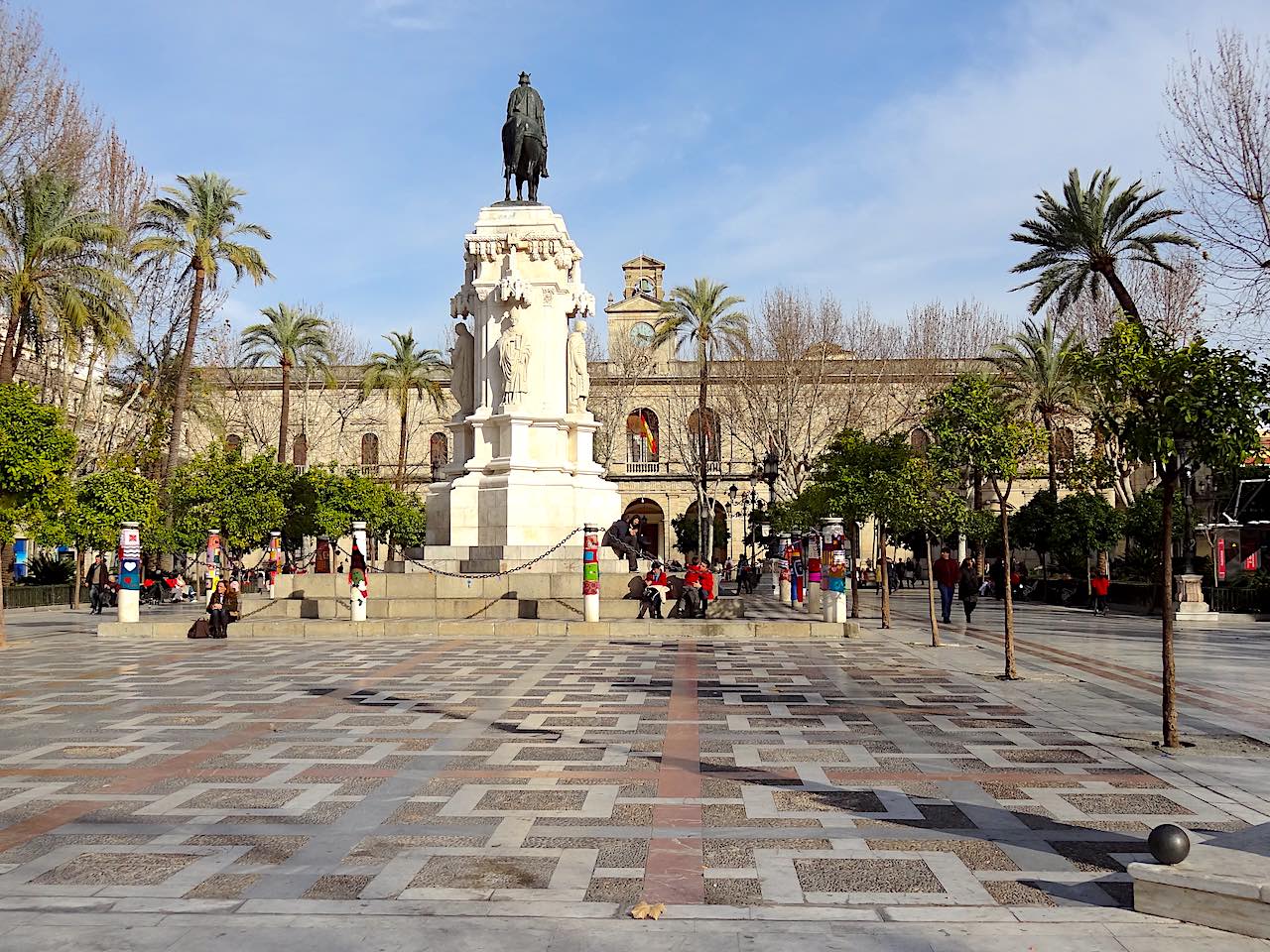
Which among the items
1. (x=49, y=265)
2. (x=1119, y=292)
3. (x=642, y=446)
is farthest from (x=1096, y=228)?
(x=642, y=446)

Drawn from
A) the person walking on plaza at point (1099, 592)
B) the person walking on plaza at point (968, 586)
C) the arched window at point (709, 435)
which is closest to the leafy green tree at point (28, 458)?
the person walking on plaza at point (968, 586)

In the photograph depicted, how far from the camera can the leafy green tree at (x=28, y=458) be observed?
56.1ft

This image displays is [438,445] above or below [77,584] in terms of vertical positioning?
above

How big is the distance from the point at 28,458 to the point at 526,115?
1149 cm

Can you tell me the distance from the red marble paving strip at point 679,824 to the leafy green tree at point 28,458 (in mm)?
12384

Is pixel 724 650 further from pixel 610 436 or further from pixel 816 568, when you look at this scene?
pixel 610 436

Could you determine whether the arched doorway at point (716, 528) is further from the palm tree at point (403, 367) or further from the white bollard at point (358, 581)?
the white bollard at point (358, 581)

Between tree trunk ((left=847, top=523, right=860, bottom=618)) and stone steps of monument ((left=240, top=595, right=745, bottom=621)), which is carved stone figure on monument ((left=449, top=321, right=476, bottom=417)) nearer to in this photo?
stone steps of monument ((left=240, top=595, right=745, bottom=621))

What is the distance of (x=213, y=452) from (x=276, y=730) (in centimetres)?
3036

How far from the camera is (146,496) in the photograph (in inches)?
1231

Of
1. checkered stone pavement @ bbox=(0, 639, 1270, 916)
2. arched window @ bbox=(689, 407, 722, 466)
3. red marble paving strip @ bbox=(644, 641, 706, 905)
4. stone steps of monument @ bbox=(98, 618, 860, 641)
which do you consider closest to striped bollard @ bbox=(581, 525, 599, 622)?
stone steps of monument @ bbox=(98, 618, 860, 641)

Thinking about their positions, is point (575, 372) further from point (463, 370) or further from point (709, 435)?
point (709, 435)

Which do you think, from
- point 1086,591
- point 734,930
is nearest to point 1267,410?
point 734,930

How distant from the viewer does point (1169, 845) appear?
4.54m
